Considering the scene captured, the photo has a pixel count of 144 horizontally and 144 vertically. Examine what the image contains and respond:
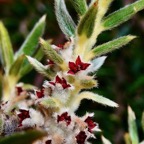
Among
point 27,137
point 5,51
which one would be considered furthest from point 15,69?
point 27,137

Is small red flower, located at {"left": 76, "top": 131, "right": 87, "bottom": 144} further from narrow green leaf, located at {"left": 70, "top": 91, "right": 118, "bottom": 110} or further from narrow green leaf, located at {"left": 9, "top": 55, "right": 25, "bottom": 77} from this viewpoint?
narrow green leaf, located at {"left": 9, "top": 55, "right": 25, "bottom": 77}

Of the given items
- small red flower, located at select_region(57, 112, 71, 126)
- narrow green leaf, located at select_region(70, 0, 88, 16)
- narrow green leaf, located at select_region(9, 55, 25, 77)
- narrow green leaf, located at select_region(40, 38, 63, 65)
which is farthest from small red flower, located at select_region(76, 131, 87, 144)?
narrow green leaf, located at select_region(9, 55, 25, 77)

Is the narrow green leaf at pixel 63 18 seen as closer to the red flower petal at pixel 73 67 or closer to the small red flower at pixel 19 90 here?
the red flower petal at pixel 73 67

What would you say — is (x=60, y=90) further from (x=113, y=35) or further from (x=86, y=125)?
(x=113, y=35)

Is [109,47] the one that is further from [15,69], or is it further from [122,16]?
[15,69]

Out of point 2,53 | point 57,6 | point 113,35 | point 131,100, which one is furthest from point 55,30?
point 57,6

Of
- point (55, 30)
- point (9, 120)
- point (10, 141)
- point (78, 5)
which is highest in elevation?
point (55, 30)
